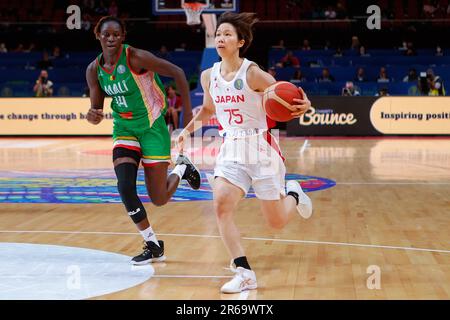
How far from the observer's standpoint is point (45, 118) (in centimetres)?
2109

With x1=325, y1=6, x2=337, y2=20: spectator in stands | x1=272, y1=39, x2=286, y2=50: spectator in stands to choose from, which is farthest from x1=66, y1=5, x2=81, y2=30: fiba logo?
x1=325, y1=6, x2=337, y2=20: spectator in stands

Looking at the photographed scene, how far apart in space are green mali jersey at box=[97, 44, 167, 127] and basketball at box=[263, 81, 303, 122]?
4.36 ft

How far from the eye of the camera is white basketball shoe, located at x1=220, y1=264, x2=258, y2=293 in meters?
5.09

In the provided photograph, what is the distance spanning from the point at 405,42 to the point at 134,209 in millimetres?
19831

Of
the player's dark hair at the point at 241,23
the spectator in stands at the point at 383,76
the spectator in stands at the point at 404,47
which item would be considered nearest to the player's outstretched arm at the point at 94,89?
the player's dark hair at the point at 241,23

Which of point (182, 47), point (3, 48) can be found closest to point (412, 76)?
point (182, 47)

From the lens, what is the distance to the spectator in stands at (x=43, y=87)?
70.5ft

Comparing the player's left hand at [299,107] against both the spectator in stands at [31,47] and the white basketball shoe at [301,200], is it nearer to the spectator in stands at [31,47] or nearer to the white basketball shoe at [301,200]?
the white basketball shoe at [301,200]

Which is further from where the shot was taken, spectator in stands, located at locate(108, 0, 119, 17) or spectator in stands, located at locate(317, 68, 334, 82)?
spectator in stands, located at locate(108, 0, 119, 17)

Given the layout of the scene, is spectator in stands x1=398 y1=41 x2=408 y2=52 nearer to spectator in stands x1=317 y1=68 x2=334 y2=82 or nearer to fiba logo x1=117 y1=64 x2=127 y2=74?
spectator in stands x1=317 y1=68 x2=334 y2=82

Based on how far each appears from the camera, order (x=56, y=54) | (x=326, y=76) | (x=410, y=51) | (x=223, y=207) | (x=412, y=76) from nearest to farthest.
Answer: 1. (x=223, y=207)
2. (x=412, y=76)
3. (x=326, y=76)
4. (x=410, y=51)
5. (x=56, y=54)

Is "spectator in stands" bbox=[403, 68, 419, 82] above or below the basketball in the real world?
below

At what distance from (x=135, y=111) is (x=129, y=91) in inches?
6.6

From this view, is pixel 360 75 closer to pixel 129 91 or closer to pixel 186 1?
pixel 186 1
